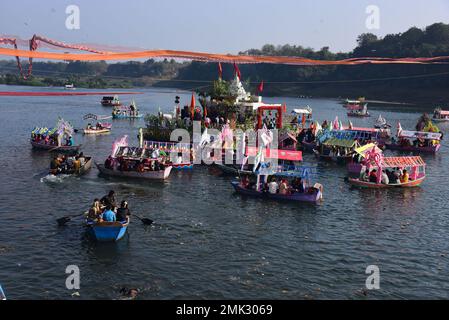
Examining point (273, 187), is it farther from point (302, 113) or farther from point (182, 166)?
point (302, 113)

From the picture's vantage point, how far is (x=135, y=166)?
4575 cm

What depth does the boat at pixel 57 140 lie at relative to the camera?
2306 inches

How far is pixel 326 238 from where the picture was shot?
3159 centimetres

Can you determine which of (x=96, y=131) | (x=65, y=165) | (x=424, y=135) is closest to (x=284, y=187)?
(x=65, y=165)

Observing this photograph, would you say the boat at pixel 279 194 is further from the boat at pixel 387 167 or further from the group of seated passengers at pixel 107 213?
the group of seated passengers at pixel 107 213

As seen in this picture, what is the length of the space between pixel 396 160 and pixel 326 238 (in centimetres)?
1852

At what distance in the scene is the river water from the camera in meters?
24.2

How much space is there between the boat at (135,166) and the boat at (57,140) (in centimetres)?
1390

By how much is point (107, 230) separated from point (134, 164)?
17987 mm

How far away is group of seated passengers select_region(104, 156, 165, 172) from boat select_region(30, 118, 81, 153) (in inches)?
564

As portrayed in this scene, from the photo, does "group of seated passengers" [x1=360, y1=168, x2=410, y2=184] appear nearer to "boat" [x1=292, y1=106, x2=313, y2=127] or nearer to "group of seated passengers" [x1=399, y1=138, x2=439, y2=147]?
"group of seated passengers" [x1=399, y1=138, x2=439, y2=147]

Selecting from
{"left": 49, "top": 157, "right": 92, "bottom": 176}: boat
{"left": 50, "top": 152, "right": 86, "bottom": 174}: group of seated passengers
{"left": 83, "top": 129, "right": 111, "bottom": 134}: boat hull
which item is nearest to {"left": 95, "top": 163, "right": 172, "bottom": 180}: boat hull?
{"left": 49, "top": 157, "right": 92, "bottom": 176}: boat
